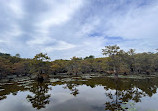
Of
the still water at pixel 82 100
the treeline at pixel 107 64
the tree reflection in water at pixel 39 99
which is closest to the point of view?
the still water at pixel 82 100

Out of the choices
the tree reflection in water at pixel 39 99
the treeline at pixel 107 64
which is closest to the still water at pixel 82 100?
the tree reflection in water at pixel 39 99

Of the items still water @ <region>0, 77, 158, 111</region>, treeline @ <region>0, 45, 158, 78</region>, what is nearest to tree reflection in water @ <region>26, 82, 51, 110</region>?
still water @ <region>0, 77, 158, 111</region>

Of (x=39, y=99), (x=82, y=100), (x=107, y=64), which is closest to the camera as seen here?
(x=82, y=100)

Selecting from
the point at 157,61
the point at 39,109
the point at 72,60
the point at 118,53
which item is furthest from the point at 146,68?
the point at 39,109

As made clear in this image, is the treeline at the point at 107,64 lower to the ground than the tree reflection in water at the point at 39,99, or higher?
higher

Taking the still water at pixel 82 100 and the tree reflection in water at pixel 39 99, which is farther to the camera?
the tree reflection in water at pixel 39 99

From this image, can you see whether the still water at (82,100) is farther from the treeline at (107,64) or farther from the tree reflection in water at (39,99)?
the treeline at (107,64)

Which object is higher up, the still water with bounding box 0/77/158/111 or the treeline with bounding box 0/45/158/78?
the treeline with bounding box 0/45/158/78

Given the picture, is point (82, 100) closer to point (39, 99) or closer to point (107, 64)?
point (39, 99)

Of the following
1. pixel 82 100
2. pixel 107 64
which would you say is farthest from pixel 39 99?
pixel 107 64

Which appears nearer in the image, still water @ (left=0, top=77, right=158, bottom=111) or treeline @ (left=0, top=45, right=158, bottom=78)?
still water @ (left=0, top=77, right=158, bottom=111)

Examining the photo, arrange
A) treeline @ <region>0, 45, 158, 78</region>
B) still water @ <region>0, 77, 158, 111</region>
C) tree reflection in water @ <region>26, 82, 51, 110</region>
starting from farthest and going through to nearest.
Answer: treeline @ <region>0, 45, 158, 78</region>
tree reflection in water @ <region>26, 82, 51, 110</region>
still water @ <region>0, 77, 158, 111</region>

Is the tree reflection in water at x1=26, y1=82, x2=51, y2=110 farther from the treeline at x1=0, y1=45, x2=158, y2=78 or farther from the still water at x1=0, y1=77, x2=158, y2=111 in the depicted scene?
the treeline at x1=0, y1=45, x2=158, y2=78

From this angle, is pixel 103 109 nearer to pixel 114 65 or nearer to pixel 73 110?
pixel 73 110
